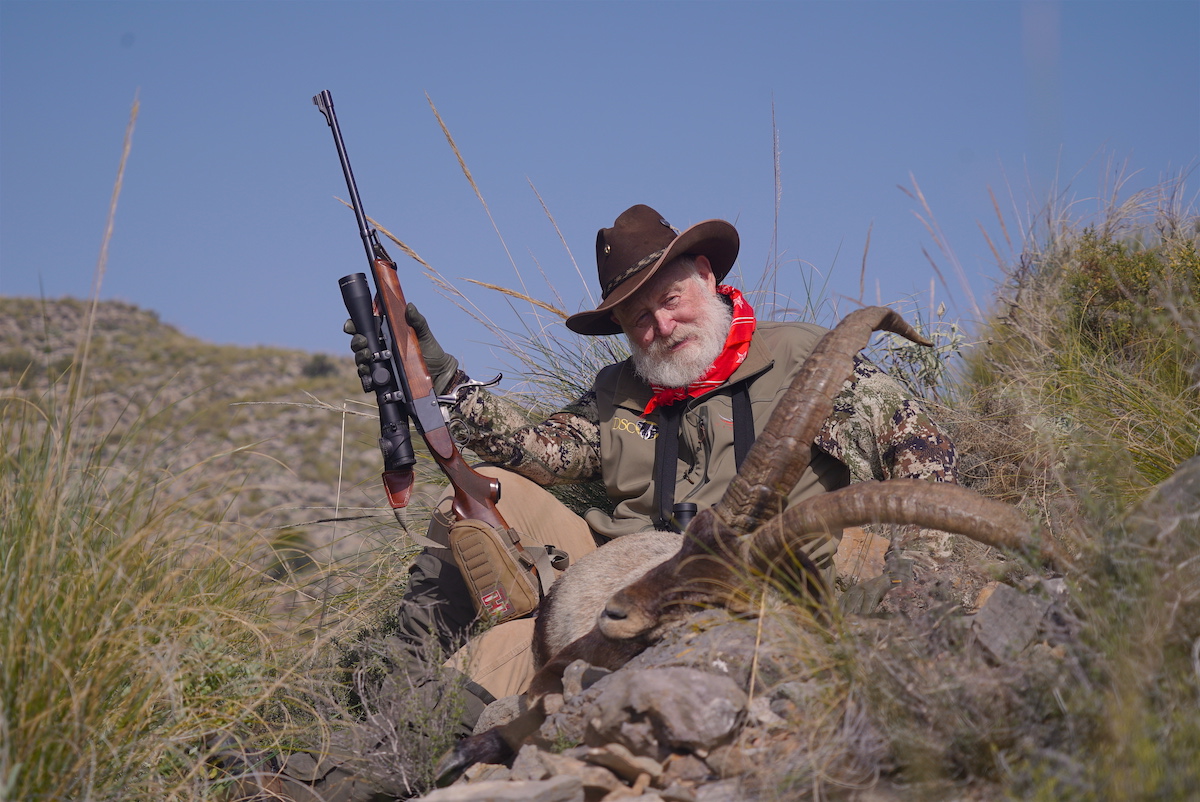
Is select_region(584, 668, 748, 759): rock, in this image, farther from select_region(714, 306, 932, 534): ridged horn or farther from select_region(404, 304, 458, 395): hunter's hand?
select_region(404, 304, 458, 395): hunter's hand

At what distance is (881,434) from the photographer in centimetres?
424

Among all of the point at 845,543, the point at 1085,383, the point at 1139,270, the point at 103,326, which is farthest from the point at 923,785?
the point at 103,326

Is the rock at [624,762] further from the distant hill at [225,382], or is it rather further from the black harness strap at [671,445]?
the distant hill at [225,382]

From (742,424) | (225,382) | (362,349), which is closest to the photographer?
(742,424)

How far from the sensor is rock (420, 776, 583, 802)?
7.28ft

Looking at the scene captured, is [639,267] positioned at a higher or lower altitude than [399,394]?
higher

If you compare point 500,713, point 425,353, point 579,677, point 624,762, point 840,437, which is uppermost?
point 425,353

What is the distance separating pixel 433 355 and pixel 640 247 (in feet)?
4.16

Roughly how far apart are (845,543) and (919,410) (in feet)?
3.05

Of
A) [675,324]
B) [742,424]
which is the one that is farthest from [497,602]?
[675,324]

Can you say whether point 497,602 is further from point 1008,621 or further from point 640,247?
point 1008,621

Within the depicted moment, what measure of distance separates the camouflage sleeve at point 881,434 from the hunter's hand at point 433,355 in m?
2.03

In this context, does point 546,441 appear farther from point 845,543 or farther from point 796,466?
point 796,466

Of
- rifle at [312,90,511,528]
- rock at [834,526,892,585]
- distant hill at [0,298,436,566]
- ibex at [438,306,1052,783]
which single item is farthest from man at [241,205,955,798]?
distant hill at [0,298,436,566]
